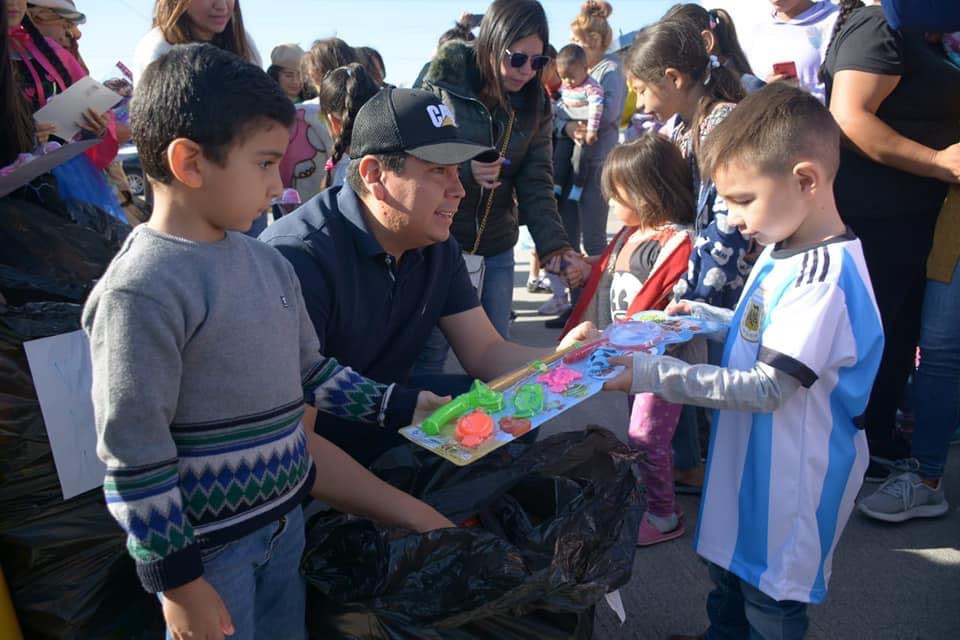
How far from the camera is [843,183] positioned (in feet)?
8.87

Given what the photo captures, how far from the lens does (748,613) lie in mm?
1775

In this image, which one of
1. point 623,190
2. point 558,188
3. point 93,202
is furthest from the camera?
point 558,188

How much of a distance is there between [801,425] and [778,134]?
64cm

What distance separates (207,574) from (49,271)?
2.83ft

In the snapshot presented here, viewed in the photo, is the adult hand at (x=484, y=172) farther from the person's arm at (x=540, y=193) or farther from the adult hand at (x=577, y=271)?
the adult hand at (x=577, y=271)

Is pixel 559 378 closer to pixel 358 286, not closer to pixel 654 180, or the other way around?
pixel 358 286

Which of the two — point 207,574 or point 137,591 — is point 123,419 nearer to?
point 207,574

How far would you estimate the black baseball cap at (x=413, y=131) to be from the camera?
1.85 metres

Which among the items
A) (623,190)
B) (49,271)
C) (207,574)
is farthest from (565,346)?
(49,271)

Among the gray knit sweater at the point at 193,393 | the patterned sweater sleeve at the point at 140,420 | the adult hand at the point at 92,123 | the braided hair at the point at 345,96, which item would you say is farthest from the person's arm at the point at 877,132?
the adult hand at the point at 92,123

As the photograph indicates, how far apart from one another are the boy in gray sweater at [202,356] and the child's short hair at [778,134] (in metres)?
1.00

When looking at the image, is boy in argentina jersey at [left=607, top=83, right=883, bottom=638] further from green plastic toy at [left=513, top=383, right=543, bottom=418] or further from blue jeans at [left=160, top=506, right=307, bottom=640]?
blue jeans at [left=160, top=506, right=307, bottom=640]

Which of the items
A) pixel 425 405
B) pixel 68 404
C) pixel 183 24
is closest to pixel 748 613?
pixel 425 405

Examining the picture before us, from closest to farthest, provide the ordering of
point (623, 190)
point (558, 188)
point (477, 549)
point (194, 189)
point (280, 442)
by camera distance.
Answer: point (194, 189) → point (280, 442) → point (477, 549) → point (623, 190) → point (558, 188)
